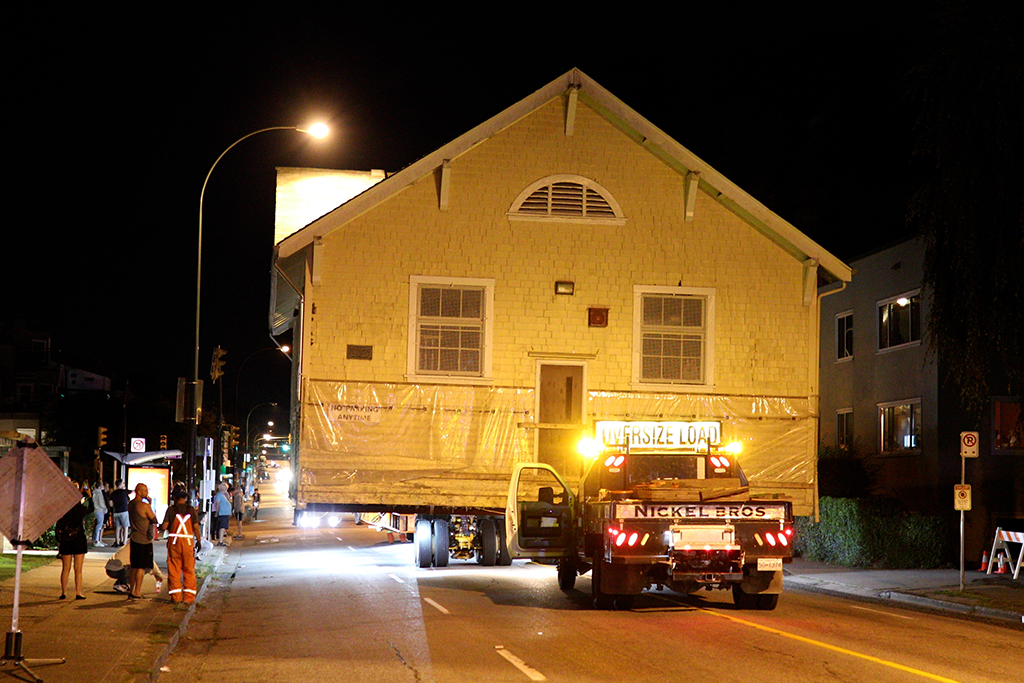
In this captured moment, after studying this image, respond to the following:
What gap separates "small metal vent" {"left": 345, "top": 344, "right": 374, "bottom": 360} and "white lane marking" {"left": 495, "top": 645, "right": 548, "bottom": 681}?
785 cm

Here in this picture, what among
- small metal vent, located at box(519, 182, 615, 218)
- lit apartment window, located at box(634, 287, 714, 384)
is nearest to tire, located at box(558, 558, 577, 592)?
lit apartment window, located at box(634, 287, 714, 384)

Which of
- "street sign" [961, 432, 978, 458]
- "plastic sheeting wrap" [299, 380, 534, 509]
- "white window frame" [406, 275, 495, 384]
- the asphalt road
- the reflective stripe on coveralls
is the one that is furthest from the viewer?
"white window frame" [406, 275, 495, 384]

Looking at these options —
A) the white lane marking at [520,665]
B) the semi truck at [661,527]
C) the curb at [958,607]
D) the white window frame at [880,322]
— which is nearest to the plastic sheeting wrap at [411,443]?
the semi truck at [661,527]

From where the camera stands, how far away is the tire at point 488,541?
910 inches

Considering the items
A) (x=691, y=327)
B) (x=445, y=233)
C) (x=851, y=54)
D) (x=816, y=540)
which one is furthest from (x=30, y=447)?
(x=851, y=54)

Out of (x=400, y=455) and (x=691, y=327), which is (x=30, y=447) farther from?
(x=691, y=327)

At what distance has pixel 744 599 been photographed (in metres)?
15.8

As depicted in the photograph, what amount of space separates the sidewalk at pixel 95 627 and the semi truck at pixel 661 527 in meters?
5.41

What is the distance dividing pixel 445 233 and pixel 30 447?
10.1 metres

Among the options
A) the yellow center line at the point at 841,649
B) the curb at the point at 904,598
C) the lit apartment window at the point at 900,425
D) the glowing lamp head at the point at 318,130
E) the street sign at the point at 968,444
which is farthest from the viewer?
the lit apartment window at the point at 900,425

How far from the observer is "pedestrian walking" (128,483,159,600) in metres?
16.2

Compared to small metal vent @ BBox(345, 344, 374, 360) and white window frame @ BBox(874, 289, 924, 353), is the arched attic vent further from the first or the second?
white window frame @ BBox(874, 289, 924, 353)

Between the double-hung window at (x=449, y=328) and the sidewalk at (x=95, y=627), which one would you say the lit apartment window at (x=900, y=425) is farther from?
the sidewalk at (x=95, y=627)

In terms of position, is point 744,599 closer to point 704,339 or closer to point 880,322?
point 704,339
